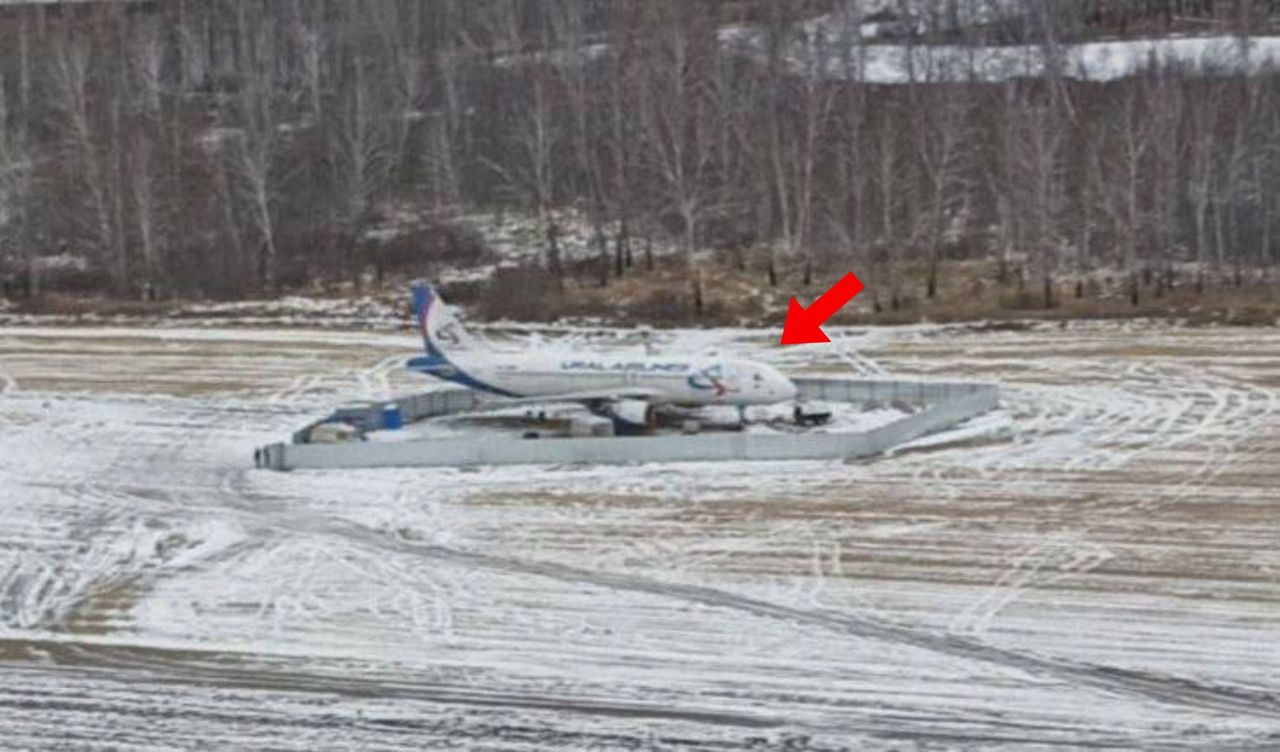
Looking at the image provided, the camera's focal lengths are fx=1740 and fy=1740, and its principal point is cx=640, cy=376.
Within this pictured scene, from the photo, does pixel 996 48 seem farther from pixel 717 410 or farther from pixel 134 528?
pixel 134 528

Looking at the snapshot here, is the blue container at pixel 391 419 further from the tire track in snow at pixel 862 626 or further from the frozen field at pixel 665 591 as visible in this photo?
the tire track in snow at pixel 862 626

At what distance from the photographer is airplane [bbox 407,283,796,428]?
4516cm

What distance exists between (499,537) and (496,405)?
13.2 metres

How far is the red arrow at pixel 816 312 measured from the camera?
6281cm

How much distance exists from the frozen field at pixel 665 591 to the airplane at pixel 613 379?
15.2 feet

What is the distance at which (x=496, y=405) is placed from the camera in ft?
157

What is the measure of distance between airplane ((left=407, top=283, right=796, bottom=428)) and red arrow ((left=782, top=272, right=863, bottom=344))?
16.4 m

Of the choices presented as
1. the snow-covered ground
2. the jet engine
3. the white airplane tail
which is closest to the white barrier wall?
the jet engine

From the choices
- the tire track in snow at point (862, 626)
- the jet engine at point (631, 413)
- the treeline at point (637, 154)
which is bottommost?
the tire track in snow at point (862, 626)

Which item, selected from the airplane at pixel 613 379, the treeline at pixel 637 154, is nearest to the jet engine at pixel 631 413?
the airplane at pixel 613 379

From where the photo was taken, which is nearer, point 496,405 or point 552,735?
point 552,735

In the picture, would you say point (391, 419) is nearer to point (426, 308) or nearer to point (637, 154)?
point (426, 308)

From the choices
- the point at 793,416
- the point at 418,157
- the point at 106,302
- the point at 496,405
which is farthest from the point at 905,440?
the point at 418,157

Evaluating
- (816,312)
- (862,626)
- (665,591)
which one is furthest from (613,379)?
(816,312)
